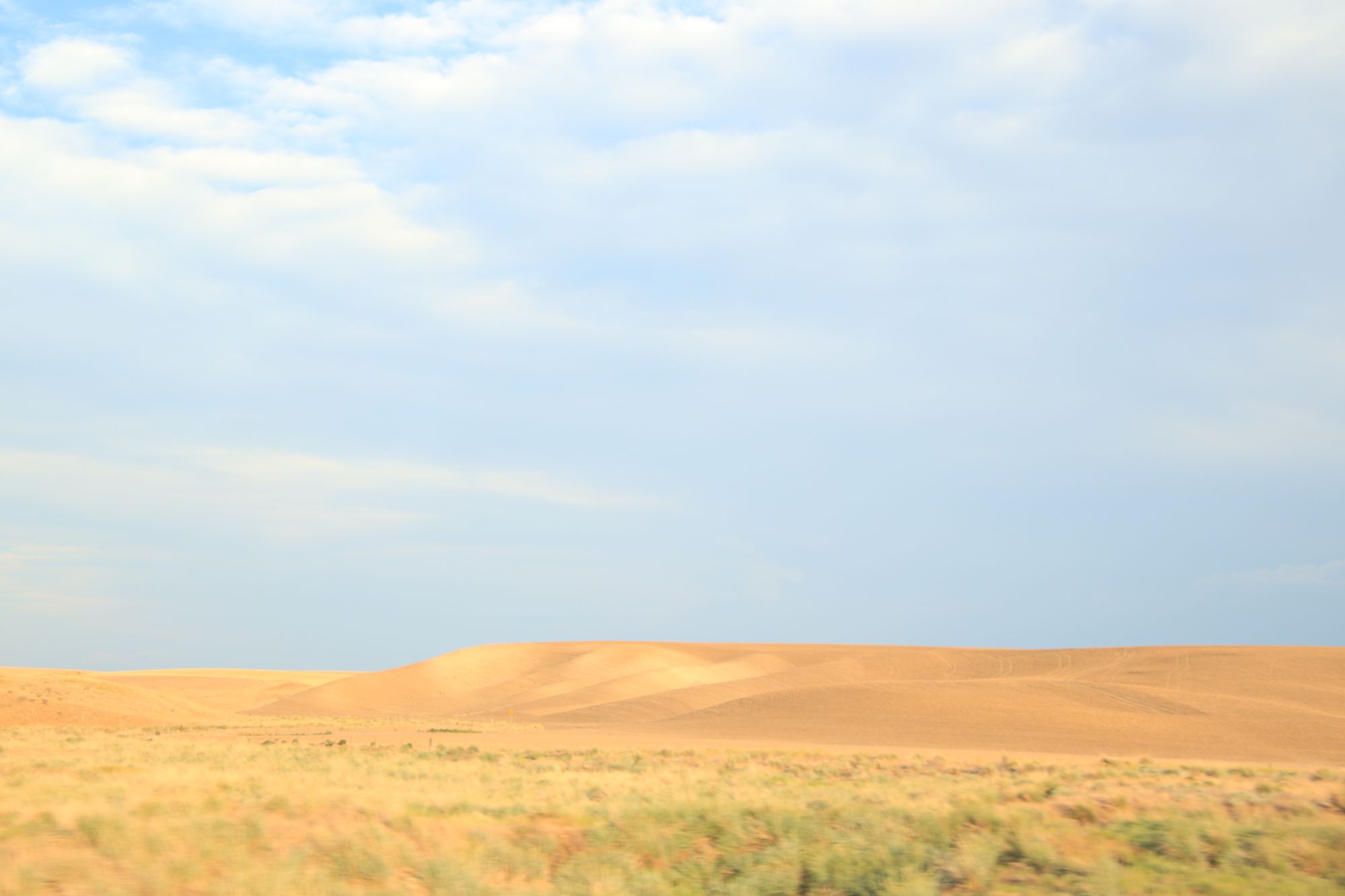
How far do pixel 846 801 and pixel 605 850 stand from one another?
4688 mm

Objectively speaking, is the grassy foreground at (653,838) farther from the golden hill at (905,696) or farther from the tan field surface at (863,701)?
the golden hill at (905,696)

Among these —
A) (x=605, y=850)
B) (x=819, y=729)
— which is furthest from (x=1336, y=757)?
(x=605, y=850)

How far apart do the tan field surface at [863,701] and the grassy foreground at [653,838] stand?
2679 cm

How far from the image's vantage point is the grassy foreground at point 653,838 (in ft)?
36.7

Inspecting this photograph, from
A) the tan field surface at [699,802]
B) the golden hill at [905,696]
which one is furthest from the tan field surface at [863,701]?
the tan field surface at [699,802]

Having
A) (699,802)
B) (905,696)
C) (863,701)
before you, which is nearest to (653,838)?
(699,802)

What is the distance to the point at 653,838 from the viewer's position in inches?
542

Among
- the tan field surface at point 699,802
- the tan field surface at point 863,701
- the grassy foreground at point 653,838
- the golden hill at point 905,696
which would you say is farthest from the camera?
the golden hill at point 905,696

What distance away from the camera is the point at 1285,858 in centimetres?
1181

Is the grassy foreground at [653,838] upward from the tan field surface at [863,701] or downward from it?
upward

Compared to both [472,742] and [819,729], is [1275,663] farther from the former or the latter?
[472,742]

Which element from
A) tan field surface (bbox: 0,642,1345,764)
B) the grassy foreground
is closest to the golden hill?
tan field surface (bbox: 0,642,1345,764)

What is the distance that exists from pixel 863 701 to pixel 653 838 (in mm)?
47389

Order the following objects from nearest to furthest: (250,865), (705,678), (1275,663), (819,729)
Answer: (250,865) → (819,729) → (1275,663) → (705,678)
